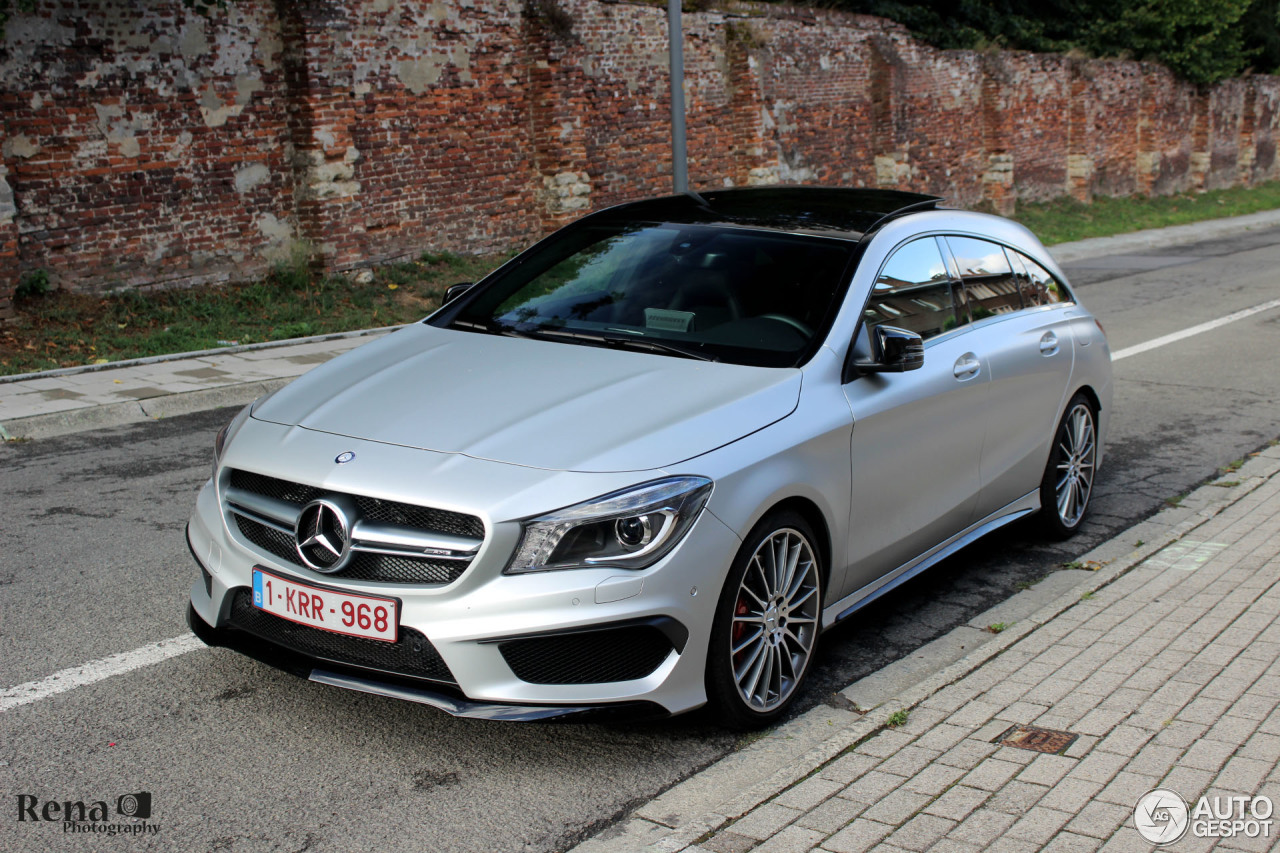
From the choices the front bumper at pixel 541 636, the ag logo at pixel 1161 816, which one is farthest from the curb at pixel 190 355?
the ag logo at pixel 1161 816

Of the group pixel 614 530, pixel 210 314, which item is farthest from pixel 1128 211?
pixel 614 530

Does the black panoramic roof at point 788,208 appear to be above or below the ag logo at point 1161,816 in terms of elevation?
above

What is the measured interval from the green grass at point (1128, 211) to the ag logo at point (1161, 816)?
22052mm

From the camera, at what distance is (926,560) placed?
499cm

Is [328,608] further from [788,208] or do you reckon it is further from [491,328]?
[788,208]

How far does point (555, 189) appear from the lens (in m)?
17.4

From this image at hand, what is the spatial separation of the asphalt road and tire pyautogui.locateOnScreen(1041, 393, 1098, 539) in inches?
5.3

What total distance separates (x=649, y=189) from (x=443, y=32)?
15.0 ft

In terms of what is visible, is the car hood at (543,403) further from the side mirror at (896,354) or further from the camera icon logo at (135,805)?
the camera icon logo at (135,805)

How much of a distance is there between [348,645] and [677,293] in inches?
77.7

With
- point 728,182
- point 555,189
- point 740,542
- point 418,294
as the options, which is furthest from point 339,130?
point 740,542

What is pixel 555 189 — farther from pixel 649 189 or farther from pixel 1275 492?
pixel 1275 492
